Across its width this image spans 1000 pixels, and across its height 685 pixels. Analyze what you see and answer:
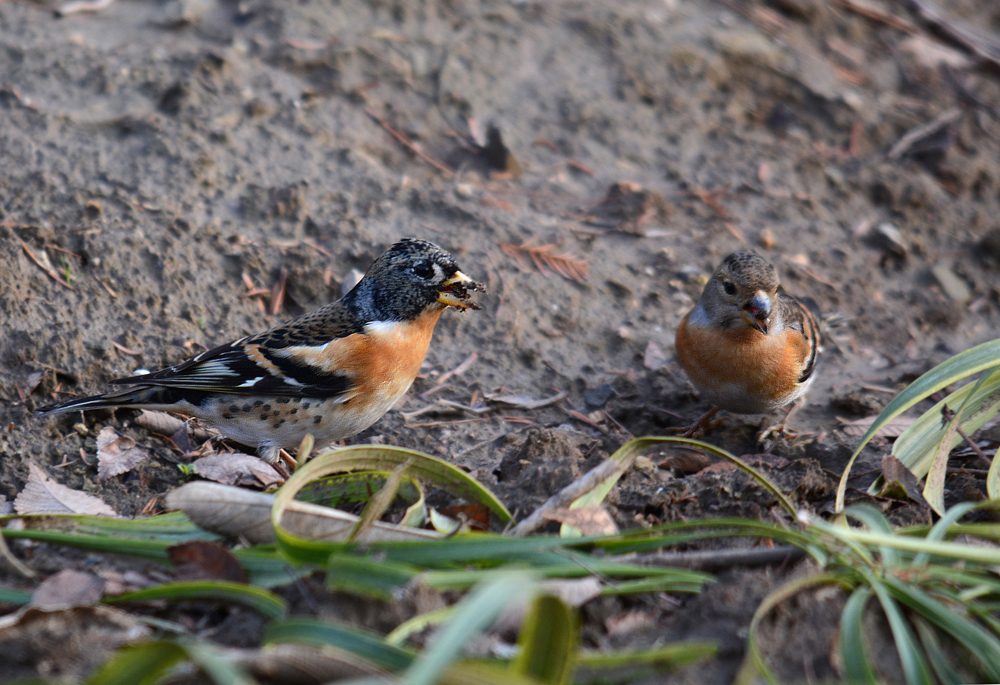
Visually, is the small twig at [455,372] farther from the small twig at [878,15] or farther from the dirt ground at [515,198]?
the small twig at [878,15]

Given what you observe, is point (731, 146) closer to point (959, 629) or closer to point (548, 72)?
point (548, 72)

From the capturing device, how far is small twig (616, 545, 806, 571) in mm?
2445

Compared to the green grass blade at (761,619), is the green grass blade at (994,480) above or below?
below

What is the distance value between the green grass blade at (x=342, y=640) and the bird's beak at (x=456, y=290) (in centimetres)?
230

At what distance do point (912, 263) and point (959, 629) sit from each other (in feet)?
15.2

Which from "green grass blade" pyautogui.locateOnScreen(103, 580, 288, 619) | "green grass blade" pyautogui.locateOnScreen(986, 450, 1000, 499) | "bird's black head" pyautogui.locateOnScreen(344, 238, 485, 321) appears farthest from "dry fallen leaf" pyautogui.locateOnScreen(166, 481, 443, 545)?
"green grass blade" pyautogui.locateOnScreen(986, 450, 1000, 499)

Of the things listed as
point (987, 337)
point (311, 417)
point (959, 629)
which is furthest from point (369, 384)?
point (987, 337)

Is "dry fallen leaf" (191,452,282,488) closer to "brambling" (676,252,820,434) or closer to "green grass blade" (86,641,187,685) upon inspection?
"green grass blade" (86,641,187,685)

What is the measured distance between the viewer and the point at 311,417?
3934 millimetres

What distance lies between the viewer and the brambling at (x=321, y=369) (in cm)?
387

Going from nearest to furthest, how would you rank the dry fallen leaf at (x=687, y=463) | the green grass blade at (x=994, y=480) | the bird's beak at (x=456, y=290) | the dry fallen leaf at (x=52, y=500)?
Answer: the green grass blade at (x=994, y=480) < the dry fallen leaf at (x=52, y=500) < the dry fallen leaf at (x=687, y=463) < the bird's beak at (x=456, y=290)

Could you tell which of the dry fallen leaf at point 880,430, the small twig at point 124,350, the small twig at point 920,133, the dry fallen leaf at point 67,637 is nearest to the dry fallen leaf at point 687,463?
the dry fallen leaf at point 880,430

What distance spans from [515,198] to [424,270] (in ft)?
6.47

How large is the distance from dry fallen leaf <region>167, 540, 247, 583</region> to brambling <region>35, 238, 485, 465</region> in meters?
1.45
